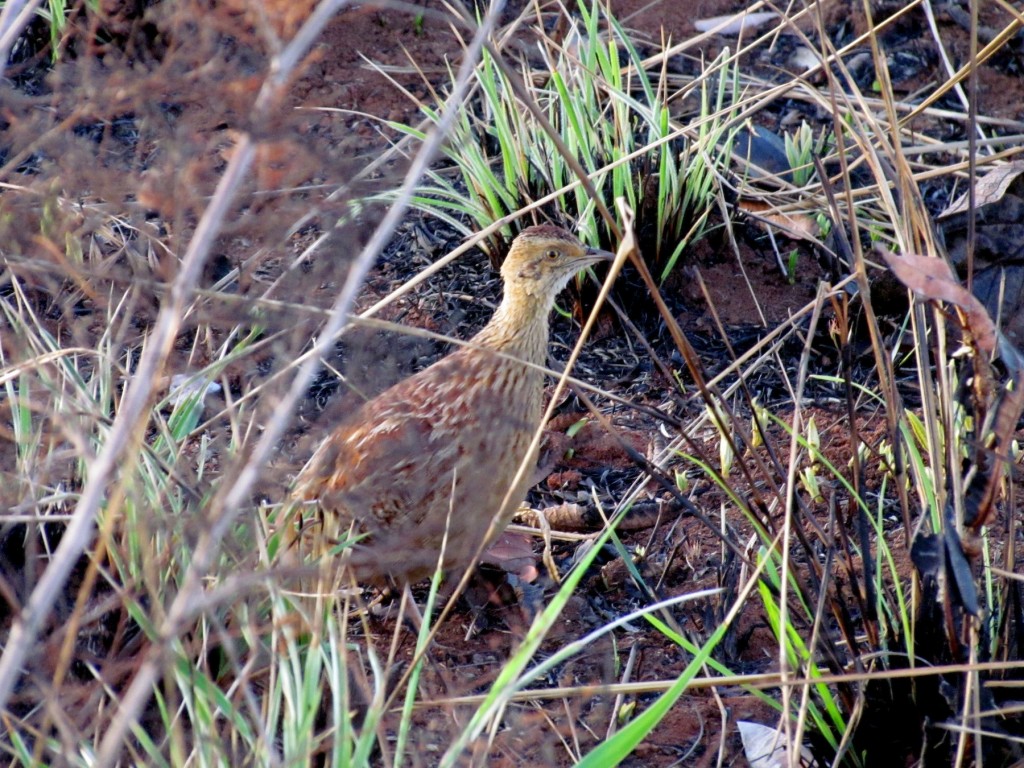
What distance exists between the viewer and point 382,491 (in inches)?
146

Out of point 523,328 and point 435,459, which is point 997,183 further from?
point 435,459

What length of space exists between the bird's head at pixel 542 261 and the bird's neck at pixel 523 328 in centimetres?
2

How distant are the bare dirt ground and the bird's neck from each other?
1.09ft

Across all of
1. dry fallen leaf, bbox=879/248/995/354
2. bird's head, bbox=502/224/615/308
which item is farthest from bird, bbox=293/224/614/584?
dry fallen leaf, bbox=879/248/995/354

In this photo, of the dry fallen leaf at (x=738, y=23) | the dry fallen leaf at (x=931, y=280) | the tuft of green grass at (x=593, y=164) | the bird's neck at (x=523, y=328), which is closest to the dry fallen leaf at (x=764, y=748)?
the dry fallen leaf at (x=931, y=280)

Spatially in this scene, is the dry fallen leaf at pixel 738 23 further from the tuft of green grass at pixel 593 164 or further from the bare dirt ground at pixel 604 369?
the tuft of green grass at pixel 593 164

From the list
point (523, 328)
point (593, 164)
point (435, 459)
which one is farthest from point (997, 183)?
point (435, 459)

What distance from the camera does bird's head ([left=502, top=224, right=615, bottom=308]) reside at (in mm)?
4152

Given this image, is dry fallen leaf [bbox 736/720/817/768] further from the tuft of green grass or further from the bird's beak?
the tuft of green grass

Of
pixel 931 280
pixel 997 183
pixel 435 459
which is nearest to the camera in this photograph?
pixel 931 280

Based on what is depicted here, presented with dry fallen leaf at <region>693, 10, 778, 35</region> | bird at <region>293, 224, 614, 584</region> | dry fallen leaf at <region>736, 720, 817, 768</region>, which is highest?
dry fallen leaf at <region>693, 10, 778, 35</region>

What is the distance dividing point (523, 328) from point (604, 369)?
0.78 metres

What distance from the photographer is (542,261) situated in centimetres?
418

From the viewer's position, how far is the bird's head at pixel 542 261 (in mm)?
4152
